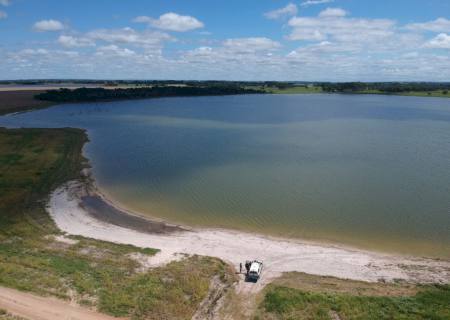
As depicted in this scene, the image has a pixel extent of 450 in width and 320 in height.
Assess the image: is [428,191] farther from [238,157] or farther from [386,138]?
[386,138]

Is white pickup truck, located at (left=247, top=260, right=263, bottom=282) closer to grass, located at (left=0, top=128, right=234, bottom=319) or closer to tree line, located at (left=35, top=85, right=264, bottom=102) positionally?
grass, located at (left=0, top=128, right=234, bottom=319)

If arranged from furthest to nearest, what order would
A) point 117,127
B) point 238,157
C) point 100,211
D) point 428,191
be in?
point 117,127, point 238,157, point 428,191, point 100,211

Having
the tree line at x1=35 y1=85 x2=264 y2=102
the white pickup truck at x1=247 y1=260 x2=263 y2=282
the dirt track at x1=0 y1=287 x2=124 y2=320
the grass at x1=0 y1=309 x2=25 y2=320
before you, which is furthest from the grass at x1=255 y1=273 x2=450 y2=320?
the tree line at x1=35 y1=85 x2=264 y2=102

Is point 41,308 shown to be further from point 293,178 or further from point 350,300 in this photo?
point 293,178

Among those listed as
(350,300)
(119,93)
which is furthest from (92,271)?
(119,93)

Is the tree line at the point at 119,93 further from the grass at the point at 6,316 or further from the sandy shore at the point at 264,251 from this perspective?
the grass at the point at 6,316

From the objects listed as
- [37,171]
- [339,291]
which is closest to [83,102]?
[37,171]
